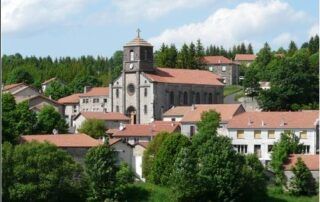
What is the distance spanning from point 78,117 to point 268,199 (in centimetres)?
2931

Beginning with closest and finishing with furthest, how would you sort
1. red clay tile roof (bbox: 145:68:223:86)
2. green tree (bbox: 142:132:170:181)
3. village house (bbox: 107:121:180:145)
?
green tree (bbox: 142:132:170:181), village house (bbox: 107:121:180:145), red clay tile roof (bbox: 145:68:223:86)

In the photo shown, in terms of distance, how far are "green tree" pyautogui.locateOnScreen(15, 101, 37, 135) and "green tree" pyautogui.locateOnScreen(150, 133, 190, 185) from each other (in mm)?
10828

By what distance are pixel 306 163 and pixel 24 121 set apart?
755 inches

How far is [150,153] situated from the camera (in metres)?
48.7

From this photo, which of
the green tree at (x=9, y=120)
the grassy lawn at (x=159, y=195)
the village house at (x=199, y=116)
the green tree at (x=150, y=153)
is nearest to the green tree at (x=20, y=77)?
the village house at (x=199, y=116)

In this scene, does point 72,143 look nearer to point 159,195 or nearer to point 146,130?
point 159,195

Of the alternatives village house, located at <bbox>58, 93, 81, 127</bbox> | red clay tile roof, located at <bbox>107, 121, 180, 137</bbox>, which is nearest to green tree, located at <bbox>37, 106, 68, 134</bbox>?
red clay tile roof, located at <bbox>107, 121, 180, 137</bbox>

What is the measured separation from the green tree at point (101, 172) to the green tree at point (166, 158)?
2.83 metres

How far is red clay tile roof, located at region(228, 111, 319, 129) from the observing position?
5355 cm

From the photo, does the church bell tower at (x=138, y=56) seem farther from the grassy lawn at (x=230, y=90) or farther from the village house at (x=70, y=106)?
the grassy lawn at (x=230, y=90)

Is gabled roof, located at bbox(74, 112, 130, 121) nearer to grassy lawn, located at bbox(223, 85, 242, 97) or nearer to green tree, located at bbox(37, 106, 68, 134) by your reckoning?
green tree, located at bbox(37, 106, 68, 134)

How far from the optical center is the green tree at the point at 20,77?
116 metres

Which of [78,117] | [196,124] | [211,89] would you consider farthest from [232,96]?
[196,124]

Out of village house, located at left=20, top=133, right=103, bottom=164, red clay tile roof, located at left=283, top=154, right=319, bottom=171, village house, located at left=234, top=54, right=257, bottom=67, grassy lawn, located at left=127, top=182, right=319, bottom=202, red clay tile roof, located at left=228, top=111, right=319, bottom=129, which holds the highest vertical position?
village house, located at left=234, top=54, right=257, bottom=67
